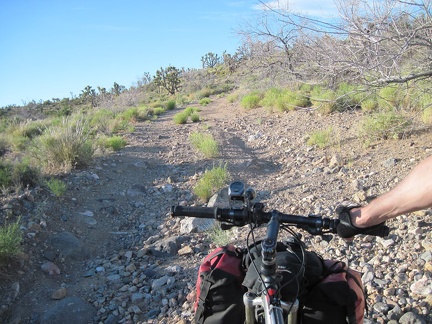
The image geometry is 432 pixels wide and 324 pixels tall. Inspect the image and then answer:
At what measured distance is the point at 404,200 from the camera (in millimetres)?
1604

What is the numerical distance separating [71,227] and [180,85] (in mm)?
33328

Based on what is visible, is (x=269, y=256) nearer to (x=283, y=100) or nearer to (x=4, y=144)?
(x=283, y=100)

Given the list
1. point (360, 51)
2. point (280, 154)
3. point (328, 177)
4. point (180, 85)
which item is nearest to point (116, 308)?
point (328, 177)

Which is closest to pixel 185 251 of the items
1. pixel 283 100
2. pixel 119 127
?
pixel 283 100

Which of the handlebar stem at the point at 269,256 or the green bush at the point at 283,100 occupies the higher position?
the green bush at the point at 283,100

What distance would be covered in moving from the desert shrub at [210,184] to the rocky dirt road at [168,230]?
8.3 inches

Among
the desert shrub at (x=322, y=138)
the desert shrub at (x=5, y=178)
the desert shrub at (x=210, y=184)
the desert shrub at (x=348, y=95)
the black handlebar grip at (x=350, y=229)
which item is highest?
the desert shrub at (x=348, y=95)

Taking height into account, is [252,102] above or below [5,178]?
above

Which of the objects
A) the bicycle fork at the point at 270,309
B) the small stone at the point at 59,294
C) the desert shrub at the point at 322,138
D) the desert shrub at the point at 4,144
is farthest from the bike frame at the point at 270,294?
the desert shrub at the point at 4,144

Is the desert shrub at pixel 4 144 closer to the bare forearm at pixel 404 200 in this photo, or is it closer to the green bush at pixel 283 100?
the green bush at pixel 283 100

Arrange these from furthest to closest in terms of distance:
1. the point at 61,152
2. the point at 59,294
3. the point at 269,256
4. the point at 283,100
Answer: the point at 283,100, the point at 61,152, the point at 59,294, the point at 269,256

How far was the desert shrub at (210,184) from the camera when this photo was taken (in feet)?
19.2

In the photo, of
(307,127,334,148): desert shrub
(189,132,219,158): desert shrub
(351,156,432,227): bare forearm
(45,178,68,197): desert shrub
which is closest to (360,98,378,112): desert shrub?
(307,127,334,148): desert shrub

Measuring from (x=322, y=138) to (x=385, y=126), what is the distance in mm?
1211
